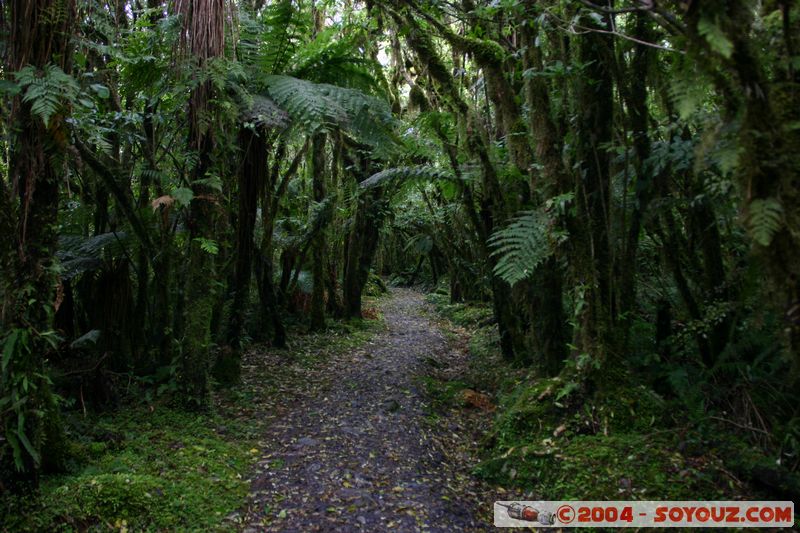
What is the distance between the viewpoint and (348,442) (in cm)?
419

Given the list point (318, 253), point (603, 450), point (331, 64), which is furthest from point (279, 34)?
point (603, 450)

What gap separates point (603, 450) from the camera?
3.25m

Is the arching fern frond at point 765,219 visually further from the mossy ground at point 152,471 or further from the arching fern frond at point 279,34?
the arching fern frond at point 279,34

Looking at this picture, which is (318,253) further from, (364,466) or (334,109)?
(364,466)

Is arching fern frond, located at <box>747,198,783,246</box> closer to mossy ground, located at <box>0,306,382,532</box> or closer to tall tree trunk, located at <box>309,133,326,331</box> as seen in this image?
mossy ground, located at <box>0,306,382,532</box>

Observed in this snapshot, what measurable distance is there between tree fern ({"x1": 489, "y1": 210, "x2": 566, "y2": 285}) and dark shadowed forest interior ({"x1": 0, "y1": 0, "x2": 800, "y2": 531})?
2 centimetres

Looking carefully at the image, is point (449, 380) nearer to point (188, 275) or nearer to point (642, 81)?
point (188, 275)

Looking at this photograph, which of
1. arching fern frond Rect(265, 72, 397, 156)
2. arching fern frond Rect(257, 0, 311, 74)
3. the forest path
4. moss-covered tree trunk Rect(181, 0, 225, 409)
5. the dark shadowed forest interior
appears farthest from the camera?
arching fern frond Rect(257, 0, 311, 74)

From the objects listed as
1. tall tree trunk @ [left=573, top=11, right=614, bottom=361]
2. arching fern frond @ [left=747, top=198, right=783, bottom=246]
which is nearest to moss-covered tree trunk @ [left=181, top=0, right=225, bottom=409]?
tall tree trunk @ [left=573, top=11, right=614, bottom=361]

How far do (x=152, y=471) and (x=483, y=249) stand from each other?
4496 millimetres

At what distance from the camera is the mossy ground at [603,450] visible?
2912 mm

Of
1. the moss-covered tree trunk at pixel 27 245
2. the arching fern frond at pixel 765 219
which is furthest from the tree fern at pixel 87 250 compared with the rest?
the arching fern frond at pixel 765 219

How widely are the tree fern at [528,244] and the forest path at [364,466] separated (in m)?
1.62

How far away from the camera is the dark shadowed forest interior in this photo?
7.84 feet
